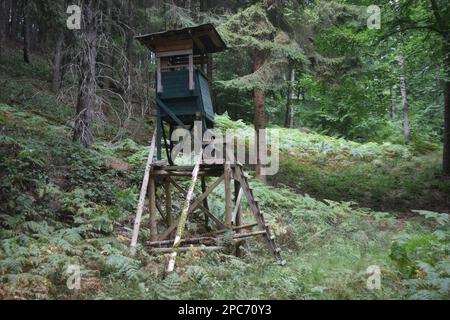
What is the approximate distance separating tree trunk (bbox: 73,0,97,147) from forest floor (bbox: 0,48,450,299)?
34.4 inches

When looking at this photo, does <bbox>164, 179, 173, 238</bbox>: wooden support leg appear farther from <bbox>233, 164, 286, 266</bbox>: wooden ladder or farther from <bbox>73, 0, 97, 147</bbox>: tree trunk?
<bbox>73, 0, 97, 147</bbox>: tree trunk

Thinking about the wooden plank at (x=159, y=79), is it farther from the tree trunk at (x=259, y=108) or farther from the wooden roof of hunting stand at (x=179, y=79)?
the tree trunk at (x=259, y=108)

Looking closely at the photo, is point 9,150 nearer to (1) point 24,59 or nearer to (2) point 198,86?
(2) point 198,86

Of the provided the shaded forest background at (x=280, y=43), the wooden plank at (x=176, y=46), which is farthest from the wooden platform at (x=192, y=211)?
the shaded forest background at (x=280, y=43)

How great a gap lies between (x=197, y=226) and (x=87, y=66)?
5.54 meters

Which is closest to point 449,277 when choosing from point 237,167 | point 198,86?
point 237,167

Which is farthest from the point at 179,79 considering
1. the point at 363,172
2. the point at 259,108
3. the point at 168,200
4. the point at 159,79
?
the point at 363,172

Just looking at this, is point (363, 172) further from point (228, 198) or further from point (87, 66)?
point (87, 66)

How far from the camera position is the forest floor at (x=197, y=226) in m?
6.30

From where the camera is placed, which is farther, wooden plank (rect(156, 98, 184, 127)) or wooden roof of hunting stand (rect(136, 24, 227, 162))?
wooden plank (rect(156, 98, 184, 127))

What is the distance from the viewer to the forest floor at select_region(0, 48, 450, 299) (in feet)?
20.7

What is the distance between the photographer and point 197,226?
10.8 metres

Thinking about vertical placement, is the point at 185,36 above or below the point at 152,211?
above

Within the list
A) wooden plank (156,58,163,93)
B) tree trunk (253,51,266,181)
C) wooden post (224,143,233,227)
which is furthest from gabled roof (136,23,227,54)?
tree trunk (253,51,266,181)
